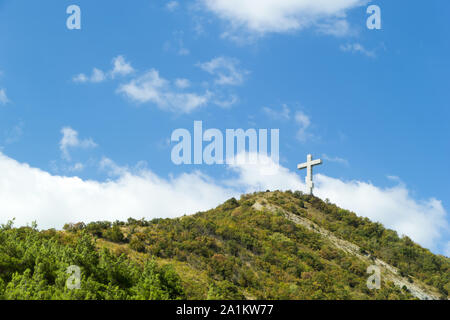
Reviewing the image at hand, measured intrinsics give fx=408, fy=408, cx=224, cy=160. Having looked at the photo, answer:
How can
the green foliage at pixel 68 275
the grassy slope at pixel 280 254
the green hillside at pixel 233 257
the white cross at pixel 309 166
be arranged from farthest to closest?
the white cross at pixel 309 166 → the grassy slope at pixel 280 254 → the green hillside at pixel 233 257 → the green foliage at pixel 68 275

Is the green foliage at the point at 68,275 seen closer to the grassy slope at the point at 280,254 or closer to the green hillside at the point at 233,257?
the green hillside at the point at 233,257

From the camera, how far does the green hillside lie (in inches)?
814

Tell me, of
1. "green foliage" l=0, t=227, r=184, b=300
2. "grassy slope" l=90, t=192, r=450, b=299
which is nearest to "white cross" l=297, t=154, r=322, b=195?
"grassy slope" l=90, t=192, r=450, b=299

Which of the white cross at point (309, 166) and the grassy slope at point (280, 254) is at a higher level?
the white cross at point (309, 166)

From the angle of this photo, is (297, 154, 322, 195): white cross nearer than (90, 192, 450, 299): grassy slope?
No

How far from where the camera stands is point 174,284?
22.3m

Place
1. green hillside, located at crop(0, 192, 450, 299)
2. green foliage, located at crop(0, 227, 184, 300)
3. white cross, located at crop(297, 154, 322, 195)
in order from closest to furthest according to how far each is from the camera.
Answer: green foliage, located at crop(0, 227, 184, 300)
green hillside, located at crop(0, 192, 450, 299)
white cross, located at crop(297, 154, 322, 195)

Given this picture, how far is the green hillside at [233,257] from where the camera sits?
20688 mm

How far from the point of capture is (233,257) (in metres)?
35.9

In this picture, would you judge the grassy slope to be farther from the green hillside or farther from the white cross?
the white cross

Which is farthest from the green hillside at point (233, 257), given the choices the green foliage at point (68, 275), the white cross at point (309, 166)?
the white cross at point (309, 166)

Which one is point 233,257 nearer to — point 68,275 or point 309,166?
point 68,275
